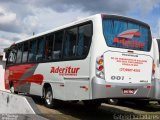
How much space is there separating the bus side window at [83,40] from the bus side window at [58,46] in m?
1.47

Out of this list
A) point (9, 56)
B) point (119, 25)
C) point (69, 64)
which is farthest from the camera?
point (9, 56)

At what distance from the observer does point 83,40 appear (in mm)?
10688

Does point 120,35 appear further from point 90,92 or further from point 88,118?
point 88,118

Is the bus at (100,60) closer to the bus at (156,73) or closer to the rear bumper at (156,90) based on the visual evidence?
the rear bumper at (156,90)

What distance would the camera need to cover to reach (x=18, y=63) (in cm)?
1752

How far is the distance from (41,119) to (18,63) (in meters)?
10.5

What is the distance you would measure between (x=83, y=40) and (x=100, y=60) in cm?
105

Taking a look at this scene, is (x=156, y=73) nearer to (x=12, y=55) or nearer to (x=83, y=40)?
(x=83, y=40)

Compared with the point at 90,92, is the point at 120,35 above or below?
above

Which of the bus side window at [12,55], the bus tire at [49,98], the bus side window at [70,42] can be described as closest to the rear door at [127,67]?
the bus side window at [70,42]

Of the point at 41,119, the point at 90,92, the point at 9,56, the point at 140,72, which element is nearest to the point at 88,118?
the point at 90,92

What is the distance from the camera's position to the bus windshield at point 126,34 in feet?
34.1

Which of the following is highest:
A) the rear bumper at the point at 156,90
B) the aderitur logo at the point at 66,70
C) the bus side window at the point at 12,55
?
the bus side window at the point at 12,55

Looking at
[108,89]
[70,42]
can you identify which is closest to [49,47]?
[70,42]
